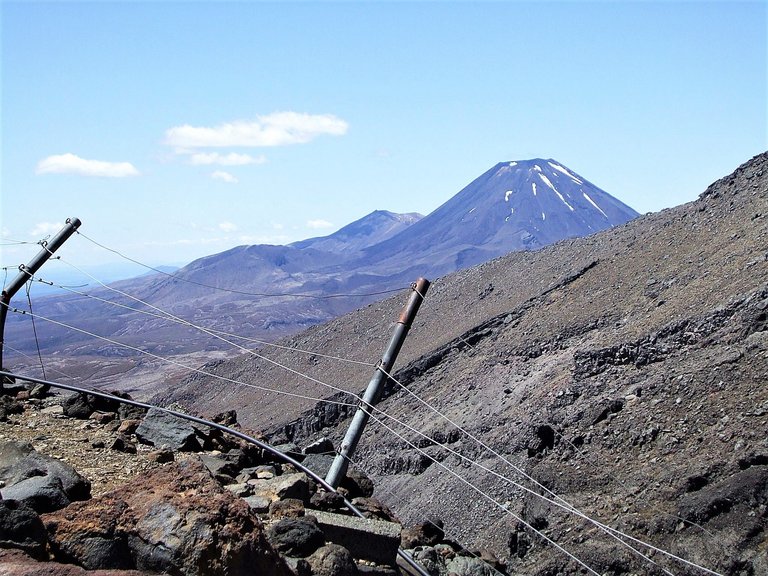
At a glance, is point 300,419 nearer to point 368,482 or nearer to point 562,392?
point 562,392

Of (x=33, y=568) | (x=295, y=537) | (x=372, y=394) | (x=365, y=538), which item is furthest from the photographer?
(x=372, y=394)

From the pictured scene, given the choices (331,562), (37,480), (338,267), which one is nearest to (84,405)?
(37,480)

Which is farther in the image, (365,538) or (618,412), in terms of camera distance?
(618,412)

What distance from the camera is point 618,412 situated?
48.8ft

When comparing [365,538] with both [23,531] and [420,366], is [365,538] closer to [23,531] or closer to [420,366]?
[23,531]

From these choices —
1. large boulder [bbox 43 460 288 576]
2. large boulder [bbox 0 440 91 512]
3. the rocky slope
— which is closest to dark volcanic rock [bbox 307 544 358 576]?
large boulder [bbox 43 460 288 576]

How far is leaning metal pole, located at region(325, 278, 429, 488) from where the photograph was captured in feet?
21.6

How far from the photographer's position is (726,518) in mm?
10625

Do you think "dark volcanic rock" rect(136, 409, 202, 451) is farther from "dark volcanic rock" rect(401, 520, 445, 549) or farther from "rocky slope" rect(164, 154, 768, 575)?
"rocky slope" rect(164, 154, 768, 575)

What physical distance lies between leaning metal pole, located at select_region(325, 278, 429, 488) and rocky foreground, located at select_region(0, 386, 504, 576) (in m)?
0.25

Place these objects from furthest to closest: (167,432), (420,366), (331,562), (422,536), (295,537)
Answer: (420,366)
(167,432)
(422,536)
(295,537)
(331,562)

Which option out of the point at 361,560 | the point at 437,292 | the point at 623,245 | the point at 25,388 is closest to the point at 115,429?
the point at 25,388

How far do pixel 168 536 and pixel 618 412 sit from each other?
1229cm

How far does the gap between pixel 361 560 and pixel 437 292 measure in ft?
119
